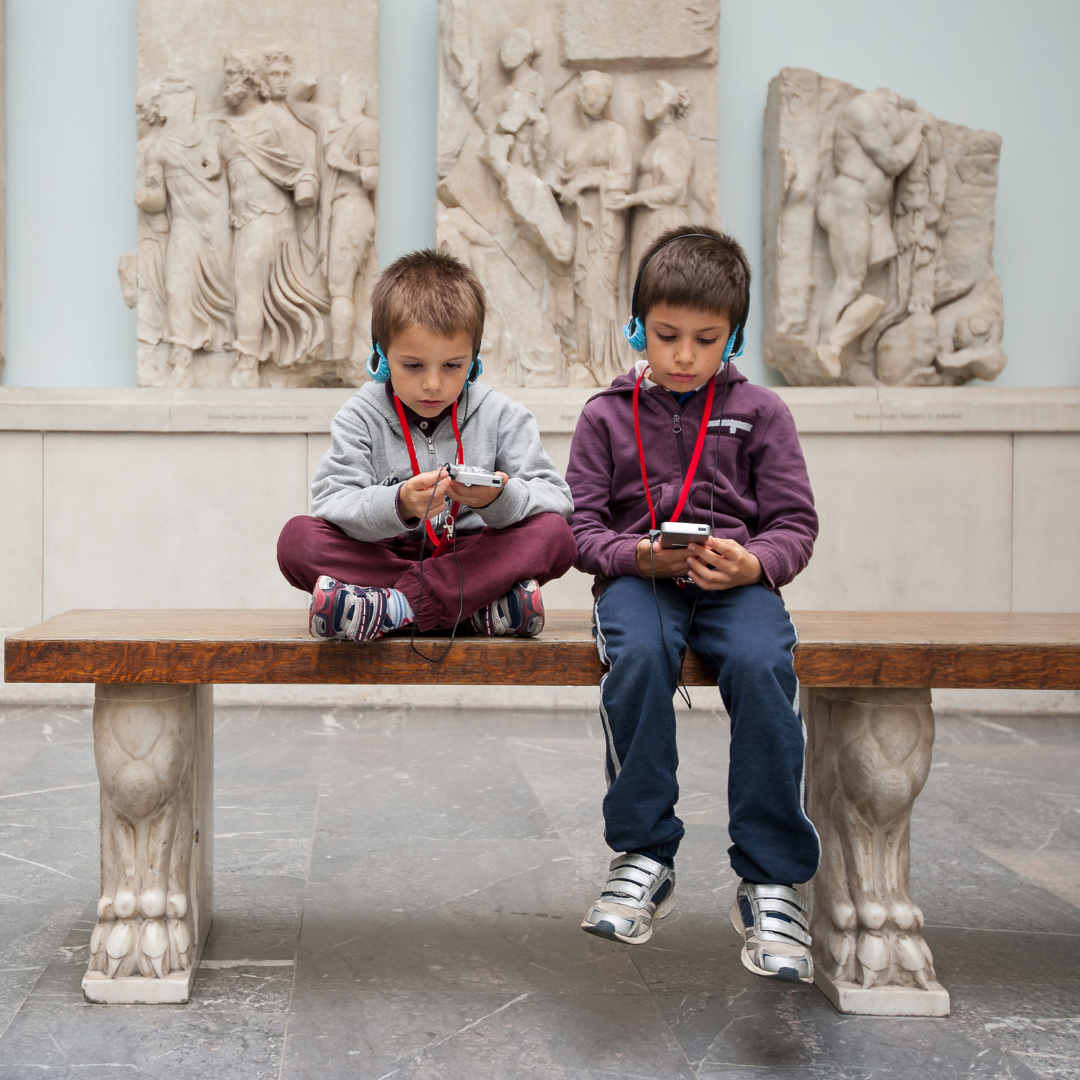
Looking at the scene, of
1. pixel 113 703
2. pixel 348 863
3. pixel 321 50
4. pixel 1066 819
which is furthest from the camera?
pixel 321 50

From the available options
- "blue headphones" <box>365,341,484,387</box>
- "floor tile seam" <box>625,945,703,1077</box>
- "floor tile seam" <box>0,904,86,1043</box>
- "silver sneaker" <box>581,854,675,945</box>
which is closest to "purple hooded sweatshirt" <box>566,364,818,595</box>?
"blue headphones" <box>365,341,484,387</box>

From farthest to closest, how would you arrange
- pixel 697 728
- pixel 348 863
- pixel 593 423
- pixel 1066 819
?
1. pixel 697 728
2. pixel 1066 819
3. pixel 348 863
4. pixel 593 423

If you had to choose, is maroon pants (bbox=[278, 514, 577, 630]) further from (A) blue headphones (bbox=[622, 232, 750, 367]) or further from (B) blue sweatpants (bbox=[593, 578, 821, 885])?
(A) blue headphones (bbox=[622, 232, 750, 367])

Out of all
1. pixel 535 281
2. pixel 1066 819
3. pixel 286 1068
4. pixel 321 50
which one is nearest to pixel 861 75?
pixel 535 281

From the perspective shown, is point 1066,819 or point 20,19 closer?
point 1066,819

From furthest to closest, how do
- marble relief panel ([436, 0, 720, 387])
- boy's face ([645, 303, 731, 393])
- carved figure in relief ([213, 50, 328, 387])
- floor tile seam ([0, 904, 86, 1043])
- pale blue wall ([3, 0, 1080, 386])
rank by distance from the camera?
pale blue wall ([3, 0, 1080, 386]), marble relief panel ([436, 0, 720, 387]), carved figure in relief ([213, 50, 328, 387]), boy's face ([645, 303, 731, 393]), floor tile seam ([0, 904, 86, 1043])

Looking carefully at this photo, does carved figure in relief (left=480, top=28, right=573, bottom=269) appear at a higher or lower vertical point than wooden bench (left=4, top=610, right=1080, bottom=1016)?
higher

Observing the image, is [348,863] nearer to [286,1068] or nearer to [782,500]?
[286,1068]

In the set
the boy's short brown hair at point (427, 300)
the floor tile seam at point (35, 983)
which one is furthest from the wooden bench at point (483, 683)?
the boy's short brown hair at point (427, 300)

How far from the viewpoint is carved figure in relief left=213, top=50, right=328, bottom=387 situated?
547 cm

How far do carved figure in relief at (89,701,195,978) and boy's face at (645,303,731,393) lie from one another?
1100mm

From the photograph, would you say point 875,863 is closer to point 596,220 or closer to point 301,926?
point 301,926

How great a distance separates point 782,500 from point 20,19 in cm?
546

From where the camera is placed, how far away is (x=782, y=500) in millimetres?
2168
